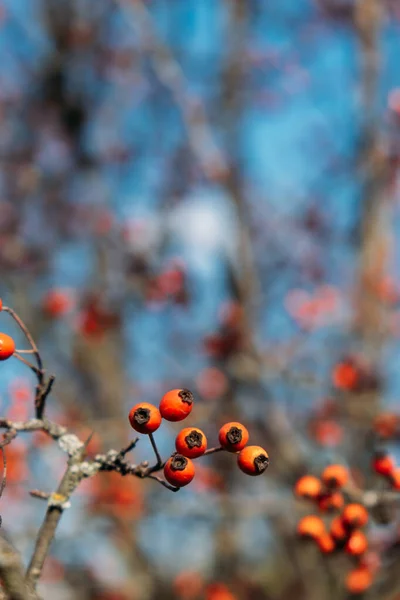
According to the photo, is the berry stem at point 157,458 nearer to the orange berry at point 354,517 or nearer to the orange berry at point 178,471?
the orange berry at point 178,471

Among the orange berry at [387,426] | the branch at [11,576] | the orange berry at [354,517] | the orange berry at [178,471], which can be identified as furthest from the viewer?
the orange berry at [387,426]

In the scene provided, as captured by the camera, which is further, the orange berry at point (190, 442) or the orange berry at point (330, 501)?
the orange berry at point (330, 501)

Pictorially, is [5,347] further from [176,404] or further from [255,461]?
[255,461]

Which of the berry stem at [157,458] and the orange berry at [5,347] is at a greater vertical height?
the orange berry at [5,347]

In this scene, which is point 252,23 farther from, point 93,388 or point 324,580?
point 324,580

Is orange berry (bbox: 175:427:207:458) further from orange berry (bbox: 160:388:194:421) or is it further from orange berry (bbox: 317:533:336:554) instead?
orange berry (bbox: 317:533:336:554)

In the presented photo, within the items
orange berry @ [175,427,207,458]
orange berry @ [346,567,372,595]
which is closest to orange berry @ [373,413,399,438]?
orange berry @ [346,567,372,595]

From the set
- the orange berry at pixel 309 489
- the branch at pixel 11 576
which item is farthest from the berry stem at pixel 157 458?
the orange berry at pixel 309 489

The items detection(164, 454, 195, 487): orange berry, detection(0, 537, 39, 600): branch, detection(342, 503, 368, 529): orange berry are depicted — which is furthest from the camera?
detection(342, 503, 368, 529): orange berry
